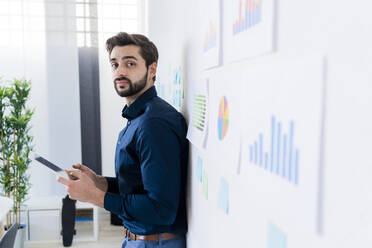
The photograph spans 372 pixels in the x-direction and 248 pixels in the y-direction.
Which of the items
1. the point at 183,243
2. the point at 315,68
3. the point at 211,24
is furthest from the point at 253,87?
the point at 183,243

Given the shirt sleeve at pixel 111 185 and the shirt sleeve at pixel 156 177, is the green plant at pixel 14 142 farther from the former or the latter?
the shirt sleeve at pixel 156 177

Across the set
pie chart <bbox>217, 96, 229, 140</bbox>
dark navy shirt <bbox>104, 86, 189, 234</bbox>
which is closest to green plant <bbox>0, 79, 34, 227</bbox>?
dark navy shirt <bbox>104, 86, 189, 234</bbox>

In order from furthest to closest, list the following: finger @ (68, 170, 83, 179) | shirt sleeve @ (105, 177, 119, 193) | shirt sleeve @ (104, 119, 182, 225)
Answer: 1. shirt sleeve @ (105, 177, 119, 193)
2. finger @ (68, 170, 83, 179)
3. shirt sleeve @ (104, 119, 182, 225)

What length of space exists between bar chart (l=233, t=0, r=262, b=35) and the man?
628 millimetres

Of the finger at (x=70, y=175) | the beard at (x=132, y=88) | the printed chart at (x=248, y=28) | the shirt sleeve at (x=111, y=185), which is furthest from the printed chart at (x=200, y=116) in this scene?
the shirt sleeve at (x=111, y=185)

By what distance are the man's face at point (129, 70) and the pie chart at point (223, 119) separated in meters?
0.71

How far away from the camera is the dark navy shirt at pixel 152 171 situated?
114 centimetres

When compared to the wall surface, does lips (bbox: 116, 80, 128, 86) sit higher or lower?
higher

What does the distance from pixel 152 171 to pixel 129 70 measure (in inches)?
18.7

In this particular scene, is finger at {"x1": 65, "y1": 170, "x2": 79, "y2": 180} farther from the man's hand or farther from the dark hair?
the dark hair

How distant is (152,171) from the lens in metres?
1.14

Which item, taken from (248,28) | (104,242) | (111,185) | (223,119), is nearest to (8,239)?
(111,185)

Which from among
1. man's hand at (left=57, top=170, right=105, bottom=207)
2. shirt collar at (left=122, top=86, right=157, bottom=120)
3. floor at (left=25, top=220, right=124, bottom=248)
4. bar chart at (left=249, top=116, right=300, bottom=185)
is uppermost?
shirt collar at (left=122, top=86, right=157, bottom=120)

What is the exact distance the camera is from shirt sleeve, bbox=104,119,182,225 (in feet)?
3.74
